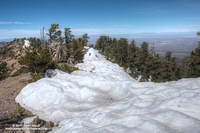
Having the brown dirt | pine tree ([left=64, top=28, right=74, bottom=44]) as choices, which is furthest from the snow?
pine tree ([left=64, top=28, right=74, bottom=44])

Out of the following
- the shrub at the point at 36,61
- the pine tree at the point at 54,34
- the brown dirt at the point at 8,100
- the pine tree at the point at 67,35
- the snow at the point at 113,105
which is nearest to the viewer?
the snow at the point at 113,105

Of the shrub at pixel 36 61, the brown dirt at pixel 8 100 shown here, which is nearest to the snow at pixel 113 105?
the brown dirt at pixel 8 100

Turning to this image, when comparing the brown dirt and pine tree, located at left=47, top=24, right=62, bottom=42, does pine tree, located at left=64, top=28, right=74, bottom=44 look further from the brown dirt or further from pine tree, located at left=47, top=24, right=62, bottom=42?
the brown dirt

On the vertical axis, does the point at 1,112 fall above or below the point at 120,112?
below

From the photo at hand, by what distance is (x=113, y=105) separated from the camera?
687 cm

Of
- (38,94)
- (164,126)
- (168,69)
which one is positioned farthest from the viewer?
(168,69)

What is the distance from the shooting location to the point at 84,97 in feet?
29.1

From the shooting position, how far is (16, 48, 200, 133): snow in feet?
15.4

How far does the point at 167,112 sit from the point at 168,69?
97.0 feet

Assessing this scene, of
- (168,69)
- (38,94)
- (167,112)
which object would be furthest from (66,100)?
(168,69)

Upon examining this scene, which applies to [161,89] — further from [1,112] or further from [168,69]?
[168,69]

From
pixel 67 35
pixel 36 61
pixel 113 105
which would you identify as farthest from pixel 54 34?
pixel 113 105

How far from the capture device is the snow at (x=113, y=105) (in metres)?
4.70

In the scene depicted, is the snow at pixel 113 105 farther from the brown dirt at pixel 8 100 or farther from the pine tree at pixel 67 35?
the pine tree at pixel 67 35
